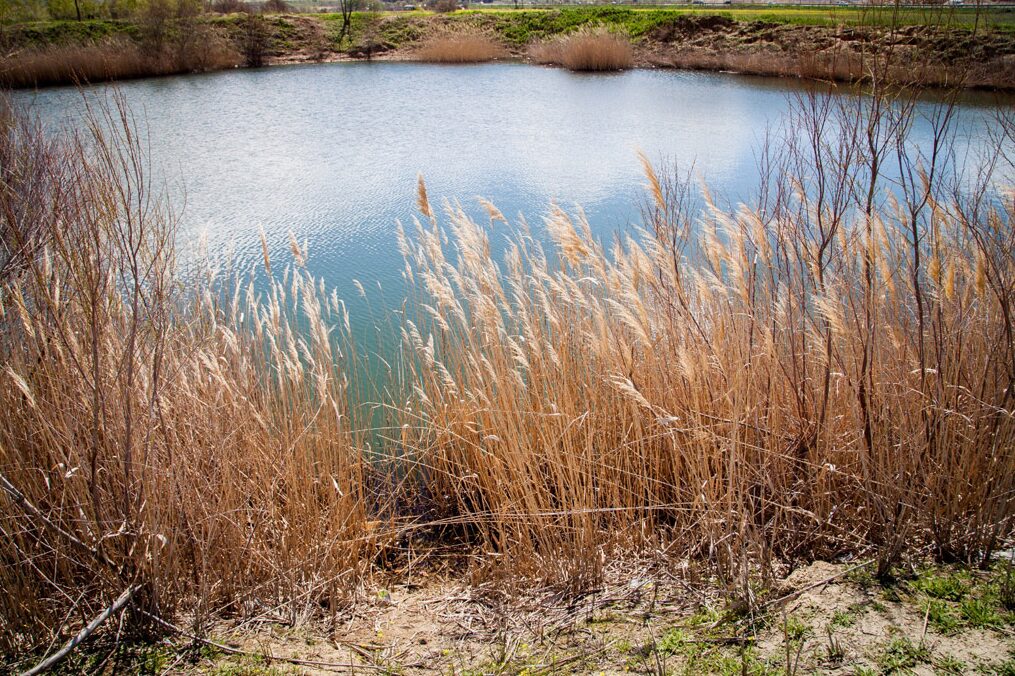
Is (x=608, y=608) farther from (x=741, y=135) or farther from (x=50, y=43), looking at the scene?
(x=50, y=43)

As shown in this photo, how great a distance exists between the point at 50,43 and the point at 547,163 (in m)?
13.9

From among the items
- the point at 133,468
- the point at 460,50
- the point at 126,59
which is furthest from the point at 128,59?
the point at 133,468

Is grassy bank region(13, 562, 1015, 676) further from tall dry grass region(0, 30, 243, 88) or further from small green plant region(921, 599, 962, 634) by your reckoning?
tall dry grass region(0, 30, 243, 88)

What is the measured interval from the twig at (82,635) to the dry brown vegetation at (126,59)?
13.3 m

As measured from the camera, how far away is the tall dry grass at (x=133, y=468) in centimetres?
207

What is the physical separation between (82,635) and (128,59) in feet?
55.0

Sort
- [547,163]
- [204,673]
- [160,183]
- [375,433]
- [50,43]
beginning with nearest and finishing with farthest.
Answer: [204,673] < [375,433] < [160,183] < [547,163] < [50,43]

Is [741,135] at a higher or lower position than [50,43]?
lower

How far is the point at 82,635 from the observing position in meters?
1.85

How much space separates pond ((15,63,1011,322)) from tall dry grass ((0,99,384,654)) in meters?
2.10

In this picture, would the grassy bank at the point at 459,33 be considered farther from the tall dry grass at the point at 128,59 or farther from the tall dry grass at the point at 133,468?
the tall dry grass at the point at 133,468

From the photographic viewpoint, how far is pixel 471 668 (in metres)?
1.98

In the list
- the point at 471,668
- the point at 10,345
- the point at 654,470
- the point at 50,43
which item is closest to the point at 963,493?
the point at 654,470

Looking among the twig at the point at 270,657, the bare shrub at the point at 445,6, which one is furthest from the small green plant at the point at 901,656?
the bare shrub at the point at 445,6
